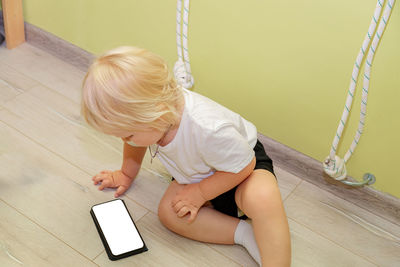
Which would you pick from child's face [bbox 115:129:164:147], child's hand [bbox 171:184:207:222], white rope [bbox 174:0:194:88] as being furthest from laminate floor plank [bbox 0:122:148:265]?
white rope [bbox 174:0:194:88]

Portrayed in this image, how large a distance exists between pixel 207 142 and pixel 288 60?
328 mm

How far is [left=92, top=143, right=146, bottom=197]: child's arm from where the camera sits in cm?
111

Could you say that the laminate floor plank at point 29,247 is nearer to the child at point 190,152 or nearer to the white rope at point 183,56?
the child at point 190,152

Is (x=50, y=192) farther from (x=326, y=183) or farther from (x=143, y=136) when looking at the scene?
(x=326, y=183)

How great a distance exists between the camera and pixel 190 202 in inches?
39.0

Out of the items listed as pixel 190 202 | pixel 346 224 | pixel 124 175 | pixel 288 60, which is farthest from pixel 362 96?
pixel 124 175

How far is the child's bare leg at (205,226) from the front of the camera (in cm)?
103

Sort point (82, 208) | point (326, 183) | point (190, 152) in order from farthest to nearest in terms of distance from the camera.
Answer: point (326, 183) → point (82, 208) → point (190, 152)

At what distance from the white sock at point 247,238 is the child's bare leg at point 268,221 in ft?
0.10

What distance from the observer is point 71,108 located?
4.36 feet

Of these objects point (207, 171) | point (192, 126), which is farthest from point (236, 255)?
point (192, 126)

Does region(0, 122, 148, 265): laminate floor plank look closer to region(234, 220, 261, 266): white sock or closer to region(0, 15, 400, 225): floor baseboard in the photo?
region(234, 220, 261, 266): white sock

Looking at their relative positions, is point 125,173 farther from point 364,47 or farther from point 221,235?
point 364,47

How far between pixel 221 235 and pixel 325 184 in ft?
1.13
